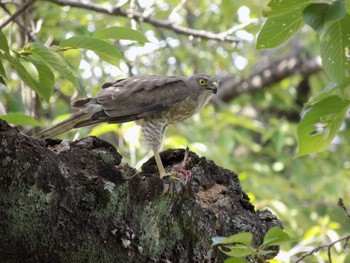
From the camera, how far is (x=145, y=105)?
5.37 meters

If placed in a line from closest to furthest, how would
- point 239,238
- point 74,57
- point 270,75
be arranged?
point 239,238 < point 74,57 < point 270,75

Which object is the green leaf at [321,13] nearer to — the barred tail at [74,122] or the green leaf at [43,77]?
the green leaf at [43,77]

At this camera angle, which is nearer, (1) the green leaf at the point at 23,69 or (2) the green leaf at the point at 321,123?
(1) the green leaf at the point at 23,69

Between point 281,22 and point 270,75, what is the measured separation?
9932 millimetres

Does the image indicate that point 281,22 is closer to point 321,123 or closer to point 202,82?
point 321,123

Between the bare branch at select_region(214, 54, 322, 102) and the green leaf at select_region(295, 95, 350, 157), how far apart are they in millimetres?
9295

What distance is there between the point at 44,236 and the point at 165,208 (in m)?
0.58

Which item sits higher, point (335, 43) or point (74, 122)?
point (74, 122)

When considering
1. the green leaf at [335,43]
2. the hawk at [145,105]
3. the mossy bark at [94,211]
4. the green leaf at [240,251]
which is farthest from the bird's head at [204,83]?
the green leaf at [240,251]

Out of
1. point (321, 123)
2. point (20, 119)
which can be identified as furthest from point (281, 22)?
point (20, 119)

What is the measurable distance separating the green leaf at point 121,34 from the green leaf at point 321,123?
74 centimetres

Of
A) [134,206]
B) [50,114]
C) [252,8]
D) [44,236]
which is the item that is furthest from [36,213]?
[252,8]

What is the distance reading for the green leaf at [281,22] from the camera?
234 cm

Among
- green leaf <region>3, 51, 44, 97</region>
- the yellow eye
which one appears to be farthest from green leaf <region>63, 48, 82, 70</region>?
the yellow eye
